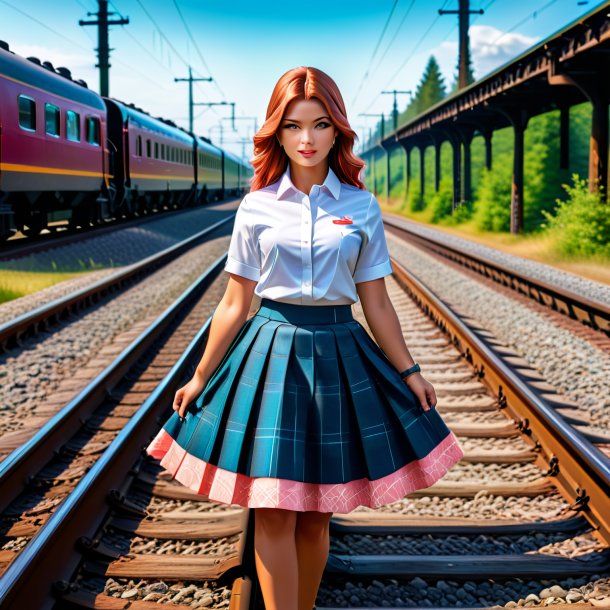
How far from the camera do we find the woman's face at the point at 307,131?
2406 mm

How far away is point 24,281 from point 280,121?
34.7 ft

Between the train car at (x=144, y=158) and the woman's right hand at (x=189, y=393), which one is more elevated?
the train car at (x=144, y=158)

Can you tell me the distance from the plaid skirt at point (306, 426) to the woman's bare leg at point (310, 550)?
202 millimetres

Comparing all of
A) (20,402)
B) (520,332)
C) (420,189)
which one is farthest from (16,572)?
(420,189)

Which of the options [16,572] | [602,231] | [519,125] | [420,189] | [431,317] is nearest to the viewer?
[16,572]

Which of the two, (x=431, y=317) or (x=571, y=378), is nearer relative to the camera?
(x=571, y=378)

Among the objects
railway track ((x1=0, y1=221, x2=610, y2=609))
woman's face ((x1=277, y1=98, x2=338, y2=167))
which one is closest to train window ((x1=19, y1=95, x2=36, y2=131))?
railway track ((x1=0, y1=221, x2=610, y2=609))

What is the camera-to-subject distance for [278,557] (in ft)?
7.72

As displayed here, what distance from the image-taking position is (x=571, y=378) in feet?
22.3

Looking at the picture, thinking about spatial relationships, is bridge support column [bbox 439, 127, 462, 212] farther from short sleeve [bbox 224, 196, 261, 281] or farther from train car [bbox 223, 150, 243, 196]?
short sleeve [bbox 224, 196, 261, 281]

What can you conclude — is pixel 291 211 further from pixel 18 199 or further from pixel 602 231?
pixel 602 231

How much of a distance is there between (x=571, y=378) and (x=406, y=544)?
370 centimetres

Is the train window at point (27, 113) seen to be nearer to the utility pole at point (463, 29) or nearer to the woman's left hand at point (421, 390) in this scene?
the woman's left hand at point (421, 390)

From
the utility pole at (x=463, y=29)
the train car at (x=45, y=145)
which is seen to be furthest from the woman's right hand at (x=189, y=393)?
the utility pole at (x=463, y=29)
